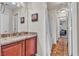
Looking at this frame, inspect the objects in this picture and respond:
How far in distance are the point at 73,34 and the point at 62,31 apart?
0.12 m

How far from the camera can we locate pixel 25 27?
128 centimetres

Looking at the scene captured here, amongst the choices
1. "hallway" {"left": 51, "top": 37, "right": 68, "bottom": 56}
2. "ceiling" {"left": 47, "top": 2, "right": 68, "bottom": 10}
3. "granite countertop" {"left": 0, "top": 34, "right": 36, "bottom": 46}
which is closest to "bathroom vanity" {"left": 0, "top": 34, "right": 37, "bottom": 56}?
"granite countertop" {"left": 0, "top": 34, "right": 36, "bottom": 46}

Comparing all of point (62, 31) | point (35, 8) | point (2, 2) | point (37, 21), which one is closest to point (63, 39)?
point (62, 31)

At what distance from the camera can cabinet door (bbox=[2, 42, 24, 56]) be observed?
3.93 feet

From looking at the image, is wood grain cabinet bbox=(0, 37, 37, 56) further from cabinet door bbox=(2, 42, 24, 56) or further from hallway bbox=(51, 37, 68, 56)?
hallway bbox=(51, 37, 68, 56)

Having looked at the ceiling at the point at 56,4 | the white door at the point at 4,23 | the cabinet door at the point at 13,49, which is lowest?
the cabinet door at the point at 13,49

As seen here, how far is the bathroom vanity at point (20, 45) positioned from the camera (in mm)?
1210

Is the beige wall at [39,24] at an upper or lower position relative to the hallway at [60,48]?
upper

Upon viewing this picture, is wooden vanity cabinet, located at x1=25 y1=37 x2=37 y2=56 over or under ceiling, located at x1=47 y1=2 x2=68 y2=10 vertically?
under

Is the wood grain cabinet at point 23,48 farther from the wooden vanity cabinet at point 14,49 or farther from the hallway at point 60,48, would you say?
the hallway at point 60,48

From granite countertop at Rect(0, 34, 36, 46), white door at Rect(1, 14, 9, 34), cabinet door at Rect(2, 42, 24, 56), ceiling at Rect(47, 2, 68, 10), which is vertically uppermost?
ceiling at Rect(47, 2, 68, 10)

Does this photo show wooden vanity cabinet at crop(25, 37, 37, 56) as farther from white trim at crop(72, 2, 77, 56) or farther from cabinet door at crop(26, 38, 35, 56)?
white trim at crop(72, 2, 77, 56)

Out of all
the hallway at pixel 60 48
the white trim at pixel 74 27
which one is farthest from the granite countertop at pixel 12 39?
the white trim at pixel 74 27

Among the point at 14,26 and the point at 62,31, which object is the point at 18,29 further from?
the point at 62,31
